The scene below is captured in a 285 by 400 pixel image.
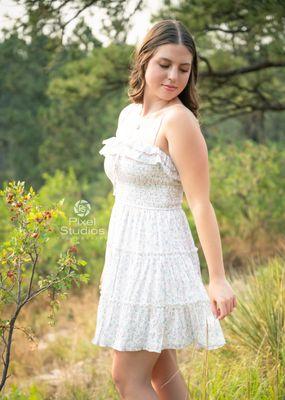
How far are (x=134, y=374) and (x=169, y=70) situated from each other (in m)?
1.09

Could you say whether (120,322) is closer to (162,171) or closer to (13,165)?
(162,171)

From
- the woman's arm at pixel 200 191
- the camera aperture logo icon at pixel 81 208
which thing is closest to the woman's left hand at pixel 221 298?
the woman's arm at pixel 200 191

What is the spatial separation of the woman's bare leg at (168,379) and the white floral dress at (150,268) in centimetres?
18

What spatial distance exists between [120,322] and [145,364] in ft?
0.59

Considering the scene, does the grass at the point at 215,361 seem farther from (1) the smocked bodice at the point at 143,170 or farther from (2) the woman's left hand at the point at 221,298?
(1) the smocked bodice at the point at 143,170

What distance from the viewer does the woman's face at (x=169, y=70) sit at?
2.08m

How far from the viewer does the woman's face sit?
2082 millimetres

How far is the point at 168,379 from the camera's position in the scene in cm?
223

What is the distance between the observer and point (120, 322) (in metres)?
2.04

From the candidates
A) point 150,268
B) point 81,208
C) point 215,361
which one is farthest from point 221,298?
point 215,361

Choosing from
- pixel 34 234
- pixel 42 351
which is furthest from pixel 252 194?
pixel 34 234

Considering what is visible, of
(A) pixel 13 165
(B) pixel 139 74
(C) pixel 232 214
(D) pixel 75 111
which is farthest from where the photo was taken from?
(A) pixel 13 165

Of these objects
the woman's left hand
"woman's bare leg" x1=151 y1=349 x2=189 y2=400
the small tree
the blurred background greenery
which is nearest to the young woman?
the woman's left hand

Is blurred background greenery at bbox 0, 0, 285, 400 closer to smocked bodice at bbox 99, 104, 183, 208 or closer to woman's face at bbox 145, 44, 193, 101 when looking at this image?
smocked bodice at bbox 99, 104, 183, 208
